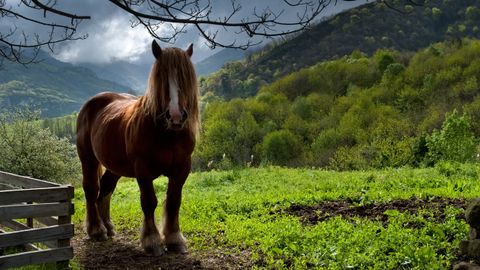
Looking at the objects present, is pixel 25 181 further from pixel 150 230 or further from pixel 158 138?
pixel 158 138

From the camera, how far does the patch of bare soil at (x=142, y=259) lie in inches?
236

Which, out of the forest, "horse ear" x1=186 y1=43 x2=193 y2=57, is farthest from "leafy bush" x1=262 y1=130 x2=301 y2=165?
"horse ear" x1=186 y1=43 x2=193 y2=57

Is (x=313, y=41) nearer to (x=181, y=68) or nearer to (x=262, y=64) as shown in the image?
(x=262, y=64)

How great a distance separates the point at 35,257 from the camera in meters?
5.54

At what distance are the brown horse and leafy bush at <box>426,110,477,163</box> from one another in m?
17.3

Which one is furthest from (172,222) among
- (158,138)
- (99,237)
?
(99,237)

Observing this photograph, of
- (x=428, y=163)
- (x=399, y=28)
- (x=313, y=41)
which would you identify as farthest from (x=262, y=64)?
(x=428, y=163)

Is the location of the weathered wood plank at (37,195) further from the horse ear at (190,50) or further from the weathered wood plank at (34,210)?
the horse ear at (190,50)

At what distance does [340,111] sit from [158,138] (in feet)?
Answer: 220

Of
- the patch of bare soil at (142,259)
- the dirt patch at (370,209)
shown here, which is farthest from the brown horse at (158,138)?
the dirt patch at (370,209)

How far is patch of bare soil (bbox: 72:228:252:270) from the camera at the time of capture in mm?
5988

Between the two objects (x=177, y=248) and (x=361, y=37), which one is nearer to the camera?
(x=177, y=248)

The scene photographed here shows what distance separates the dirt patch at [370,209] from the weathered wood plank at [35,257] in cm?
386

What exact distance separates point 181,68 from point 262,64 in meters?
150
